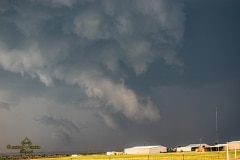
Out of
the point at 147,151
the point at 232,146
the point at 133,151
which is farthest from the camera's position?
the point at 133,151

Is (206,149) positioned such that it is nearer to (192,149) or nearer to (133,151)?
(192,149)

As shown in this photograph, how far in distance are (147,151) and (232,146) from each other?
43.2m

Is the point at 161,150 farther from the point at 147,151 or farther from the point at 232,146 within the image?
the point at 232,146

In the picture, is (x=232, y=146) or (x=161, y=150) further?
(x=161, y=150)

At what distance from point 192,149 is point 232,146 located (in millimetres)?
27610

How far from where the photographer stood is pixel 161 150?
190 metres

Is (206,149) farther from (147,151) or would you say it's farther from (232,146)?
(147,151)

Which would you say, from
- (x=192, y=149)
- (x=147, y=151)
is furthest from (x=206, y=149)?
(x=147, y=151)

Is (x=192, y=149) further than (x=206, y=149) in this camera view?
Yes

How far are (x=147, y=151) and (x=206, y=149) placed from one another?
3049 cm

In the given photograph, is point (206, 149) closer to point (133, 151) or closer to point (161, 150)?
point (161, 150)

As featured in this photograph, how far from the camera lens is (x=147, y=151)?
18525 centimetres

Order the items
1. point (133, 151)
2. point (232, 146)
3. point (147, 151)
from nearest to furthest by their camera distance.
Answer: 1. point (232, 146)
2. point (147, 151)
3. point (133, 151)

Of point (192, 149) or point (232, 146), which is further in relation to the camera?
point (192, 149)
